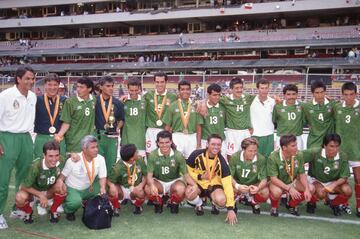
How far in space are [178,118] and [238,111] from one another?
3.44 ft

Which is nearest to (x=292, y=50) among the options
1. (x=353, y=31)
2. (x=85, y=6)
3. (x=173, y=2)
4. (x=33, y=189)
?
(x=353, y=31)

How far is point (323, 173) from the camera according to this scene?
6172 mm

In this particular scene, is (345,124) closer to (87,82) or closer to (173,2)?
(87,82)

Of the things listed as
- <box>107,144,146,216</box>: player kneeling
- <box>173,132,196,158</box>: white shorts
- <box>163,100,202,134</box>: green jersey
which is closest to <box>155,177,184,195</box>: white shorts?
<box>107,144,146,216</box>: player kneeling

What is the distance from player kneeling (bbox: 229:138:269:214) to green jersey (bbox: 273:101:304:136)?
3.62 ft

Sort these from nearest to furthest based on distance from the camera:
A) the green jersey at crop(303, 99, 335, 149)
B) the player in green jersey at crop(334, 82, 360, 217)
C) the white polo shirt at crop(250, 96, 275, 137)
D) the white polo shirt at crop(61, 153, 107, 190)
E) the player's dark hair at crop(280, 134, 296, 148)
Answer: the white polo shirt at crop(61, 153, 107, 190) → the player's dark hair at crop(280, 134, 296, 148) → the player in green jersey at crop(334, 82, 360, 217) → the green jersey at crop(303, 99, 335, 149) → the white polo shirt at crop(250, 96, 275, 137)

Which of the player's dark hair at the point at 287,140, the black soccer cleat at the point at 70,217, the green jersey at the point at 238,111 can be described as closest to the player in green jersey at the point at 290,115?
the green jersey at the point at 238,111

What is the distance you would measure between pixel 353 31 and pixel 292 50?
4809 millimetres

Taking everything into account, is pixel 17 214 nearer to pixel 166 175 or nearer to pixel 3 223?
→ pixel 3 223

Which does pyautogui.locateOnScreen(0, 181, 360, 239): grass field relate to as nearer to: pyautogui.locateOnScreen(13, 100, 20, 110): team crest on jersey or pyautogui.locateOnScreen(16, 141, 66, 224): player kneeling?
pyautogui.locateOnScreen(16, 141, 66, 224): player kneeling

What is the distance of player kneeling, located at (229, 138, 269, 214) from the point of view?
6.00 metres

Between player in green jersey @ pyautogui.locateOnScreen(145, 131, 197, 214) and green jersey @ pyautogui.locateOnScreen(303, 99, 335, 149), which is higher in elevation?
green jersey @ pyautogui.locateOnScreen(303, 99, 335, 149)

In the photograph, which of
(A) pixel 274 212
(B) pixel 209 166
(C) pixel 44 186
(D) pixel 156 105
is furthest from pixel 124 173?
(A) pixel 274 212

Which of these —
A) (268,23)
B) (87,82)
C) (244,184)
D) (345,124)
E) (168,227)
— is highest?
(268,23)
